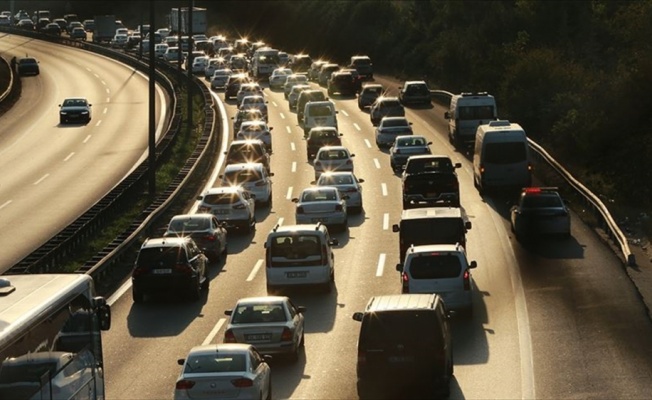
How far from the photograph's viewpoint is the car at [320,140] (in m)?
64.3

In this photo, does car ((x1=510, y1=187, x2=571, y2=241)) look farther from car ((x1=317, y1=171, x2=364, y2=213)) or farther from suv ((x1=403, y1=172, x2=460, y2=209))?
car ((x1=317, y1=171, x2=364, y2=213))

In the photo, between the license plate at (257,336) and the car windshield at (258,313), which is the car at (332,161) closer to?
the car windshield at (258,313)

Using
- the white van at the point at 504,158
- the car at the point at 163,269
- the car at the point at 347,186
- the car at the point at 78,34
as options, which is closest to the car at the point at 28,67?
the car at the point at 78,34

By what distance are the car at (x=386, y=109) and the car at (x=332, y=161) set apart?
59.3ft

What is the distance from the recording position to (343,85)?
93.2 metres

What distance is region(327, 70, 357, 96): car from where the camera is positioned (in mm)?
93125

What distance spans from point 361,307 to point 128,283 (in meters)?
7.23

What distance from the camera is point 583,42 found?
105 m

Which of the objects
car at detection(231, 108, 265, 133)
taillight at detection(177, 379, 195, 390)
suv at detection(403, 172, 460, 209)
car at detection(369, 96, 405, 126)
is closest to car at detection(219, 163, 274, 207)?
suv at detection(403, 172, 460, 209)

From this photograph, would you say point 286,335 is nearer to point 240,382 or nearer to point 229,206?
point 240,382

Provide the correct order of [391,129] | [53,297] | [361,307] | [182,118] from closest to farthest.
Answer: [53,297] < [361,307] < [391,129] < [182,118]

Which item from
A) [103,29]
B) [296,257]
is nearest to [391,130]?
[296,257]

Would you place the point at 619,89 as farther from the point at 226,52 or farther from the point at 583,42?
the point at 226,52

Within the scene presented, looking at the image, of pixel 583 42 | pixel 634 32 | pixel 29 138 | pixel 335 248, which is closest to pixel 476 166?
pixel 335 248
